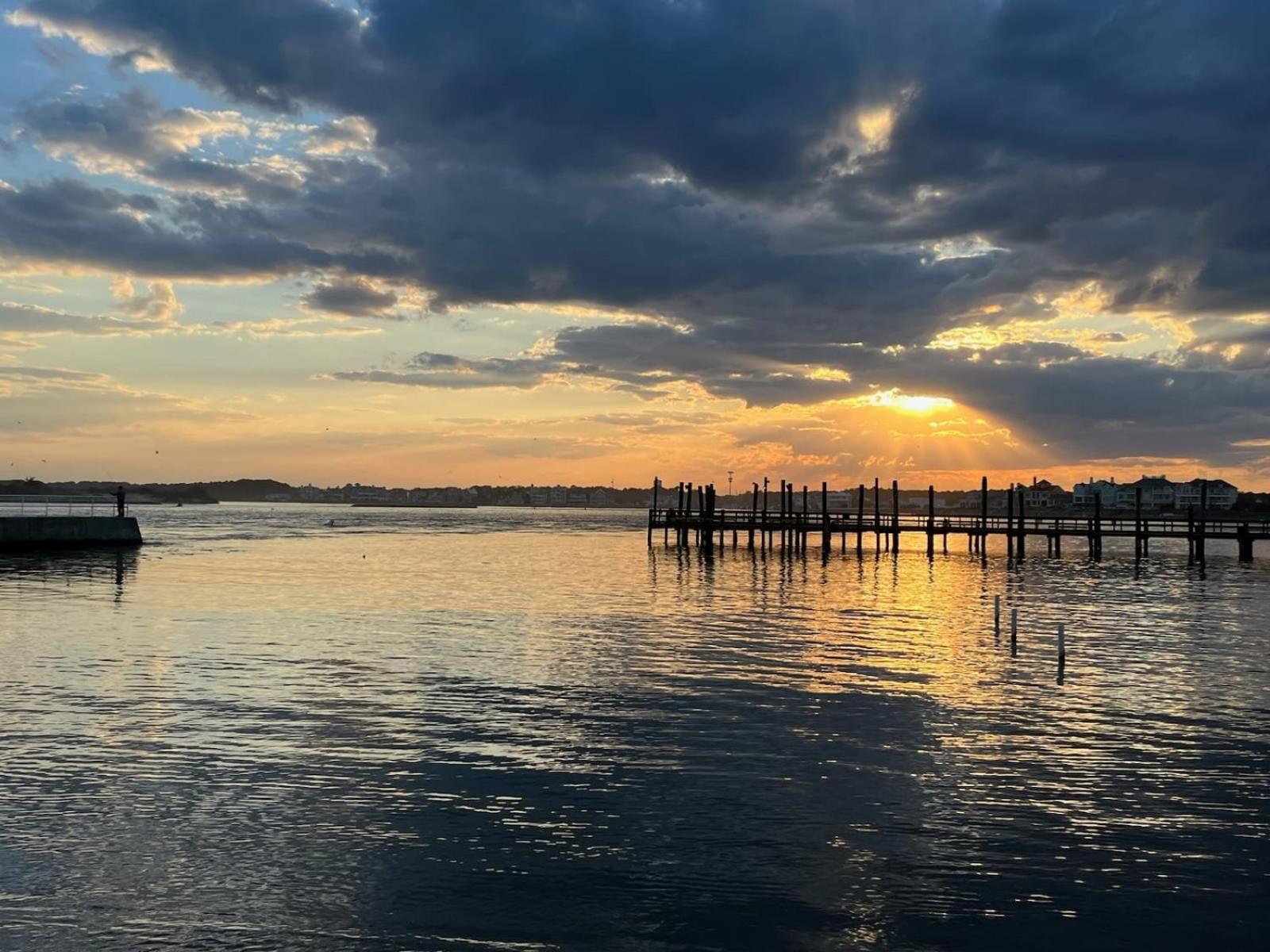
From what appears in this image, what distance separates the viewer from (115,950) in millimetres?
10875

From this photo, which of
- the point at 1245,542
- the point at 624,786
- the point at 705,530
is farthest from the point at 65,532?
the point at 1245,542

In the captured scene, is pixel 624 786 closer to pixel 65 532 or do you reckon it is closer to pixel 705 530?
pixel 65 532

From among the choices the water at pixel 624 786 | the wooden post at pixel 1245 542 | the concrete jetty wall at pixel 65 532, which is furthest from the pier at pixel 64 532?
the wooden post at pixel 1245 542

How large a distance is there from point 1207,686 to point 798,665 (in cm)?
A: 1037

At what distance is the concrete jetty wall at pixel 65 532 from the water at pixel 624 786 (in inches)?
1774

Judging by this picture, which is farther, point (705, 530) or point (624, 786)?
point (705, 530)

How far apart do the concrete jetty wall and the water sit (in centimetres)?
4505

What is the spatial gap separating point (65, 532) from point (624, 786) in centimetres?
7774

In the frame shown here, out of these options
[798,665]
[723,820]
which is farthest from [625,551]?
[723,820]

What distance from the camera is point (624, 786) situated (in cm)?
1711

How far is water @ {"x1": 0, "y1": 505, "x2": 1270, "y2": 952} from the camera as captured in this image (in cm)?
1196

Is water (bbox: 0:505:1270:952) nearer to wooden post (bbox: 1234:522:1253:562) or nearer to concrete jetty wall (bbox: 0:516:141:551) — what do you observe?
concrete jetty wall (bbox: 0:516:141:551)

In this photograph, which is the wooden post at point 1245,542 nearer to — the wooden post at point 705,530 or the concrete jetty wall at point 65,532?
the wooden post at point 705,530

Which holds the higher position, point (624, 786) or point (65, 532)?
point (65, 532)
